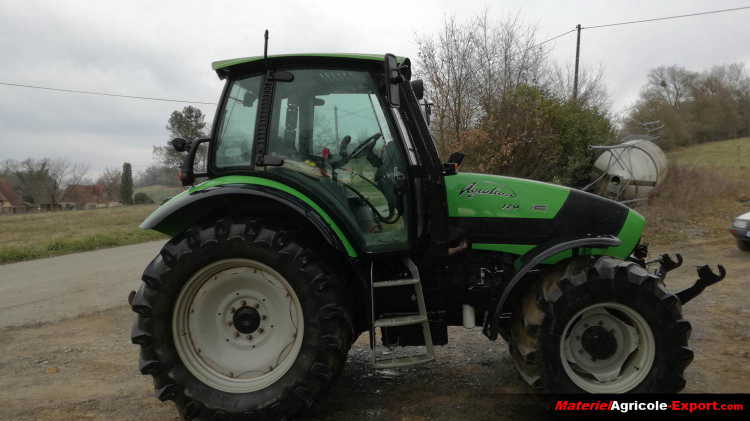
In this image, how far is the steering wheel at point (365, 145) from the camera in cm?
318

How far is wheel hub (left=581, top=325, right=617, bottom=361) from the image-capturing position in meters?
2.98

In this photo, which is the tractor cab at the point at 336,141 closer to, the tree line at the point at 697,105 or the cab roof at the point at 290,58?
the cab roof at the point at 290,58

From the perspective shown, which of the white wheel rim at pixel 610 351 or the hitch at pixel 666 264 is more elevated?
the hitch at pixel 666 264

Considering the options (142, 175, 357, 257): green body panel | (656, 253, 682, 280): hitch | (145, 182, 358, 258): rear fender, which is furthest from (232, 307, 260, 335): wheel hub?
(656, 253, 682, 280): hitch

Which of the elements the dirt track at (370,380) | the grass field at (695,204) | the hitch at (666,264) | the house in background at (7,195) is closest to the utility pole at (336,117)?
the dirt track at (370,380)

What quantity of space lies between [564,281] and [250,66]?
94.8 inches

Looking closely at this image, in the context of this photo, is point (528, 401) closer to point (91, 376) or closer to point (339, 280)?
point (339, 280)

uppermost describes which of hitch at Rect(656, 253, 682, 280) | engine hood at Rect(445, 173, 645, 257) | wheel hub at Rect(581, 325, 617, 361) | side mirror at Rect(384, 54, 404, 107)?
side mirror at Rect(384, 54, 404, 107)

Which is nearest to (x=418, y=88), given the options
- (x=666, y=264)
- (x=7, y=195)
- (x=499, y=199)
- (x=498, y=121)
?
(x=499, y=199)

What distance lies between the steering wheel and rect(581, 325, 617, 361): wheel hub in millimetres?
1791

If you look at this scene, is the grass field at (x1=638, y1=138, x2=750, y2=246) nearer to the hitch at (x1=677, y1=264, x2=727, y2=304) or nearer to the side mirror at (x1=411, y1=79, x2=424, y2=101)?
the hitch at (x1=677, y1=264, x2=727, y2=304)

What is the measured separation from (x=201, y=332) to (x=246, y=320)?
11.4 inches

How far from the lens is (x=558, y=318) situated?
289cm

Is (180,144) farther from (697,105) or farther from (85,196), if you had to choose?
(85,196)
